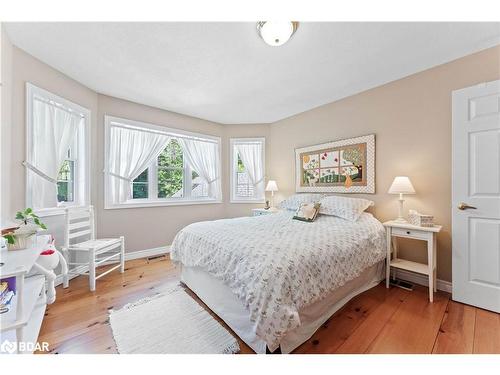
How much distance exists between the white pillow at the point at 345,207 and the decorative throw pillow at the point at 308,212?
5.2 inches

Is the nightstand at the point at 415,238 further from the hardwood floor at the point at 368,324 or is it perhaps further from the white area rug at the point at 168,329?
the white area rug at the point at 168,329

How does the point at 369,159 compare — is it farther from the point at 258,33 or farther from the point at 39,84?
the point at 39,84

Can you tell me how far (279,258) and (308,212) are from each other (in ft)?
4.42

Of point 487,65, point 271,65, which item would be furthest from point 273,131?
point 487,65

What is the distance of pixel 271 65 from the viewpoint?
218cm

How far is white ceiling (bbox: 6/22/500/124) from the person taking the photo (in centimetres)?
168

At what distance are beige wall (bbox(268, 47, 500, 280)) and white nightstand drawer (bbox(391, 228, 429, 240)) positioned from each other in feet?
1.26

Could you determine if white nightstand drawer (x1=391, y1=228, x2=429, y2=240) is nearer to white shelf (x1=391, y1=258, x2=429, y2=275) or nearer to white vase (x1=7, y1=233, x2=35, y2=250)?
white shelf (x1=391, y1=258, x2=429, y2=275)

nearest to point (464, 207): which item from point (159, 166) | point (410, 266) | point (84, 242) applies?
point (410, 266)

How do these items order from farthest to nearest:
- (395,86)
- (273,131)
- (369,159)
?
(273,131) < (369,159) < (395,86)

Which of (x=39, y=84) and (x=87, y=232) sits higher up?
(x=39, y=84)

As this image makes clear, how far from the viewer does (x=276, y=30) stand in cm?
159

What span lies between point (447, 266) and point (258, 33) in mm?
2985

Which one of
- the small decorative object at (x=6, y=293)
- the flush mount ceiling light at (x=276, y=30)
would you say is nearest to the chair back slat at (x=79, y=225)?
the small decorative object at (x=6, y=293)
